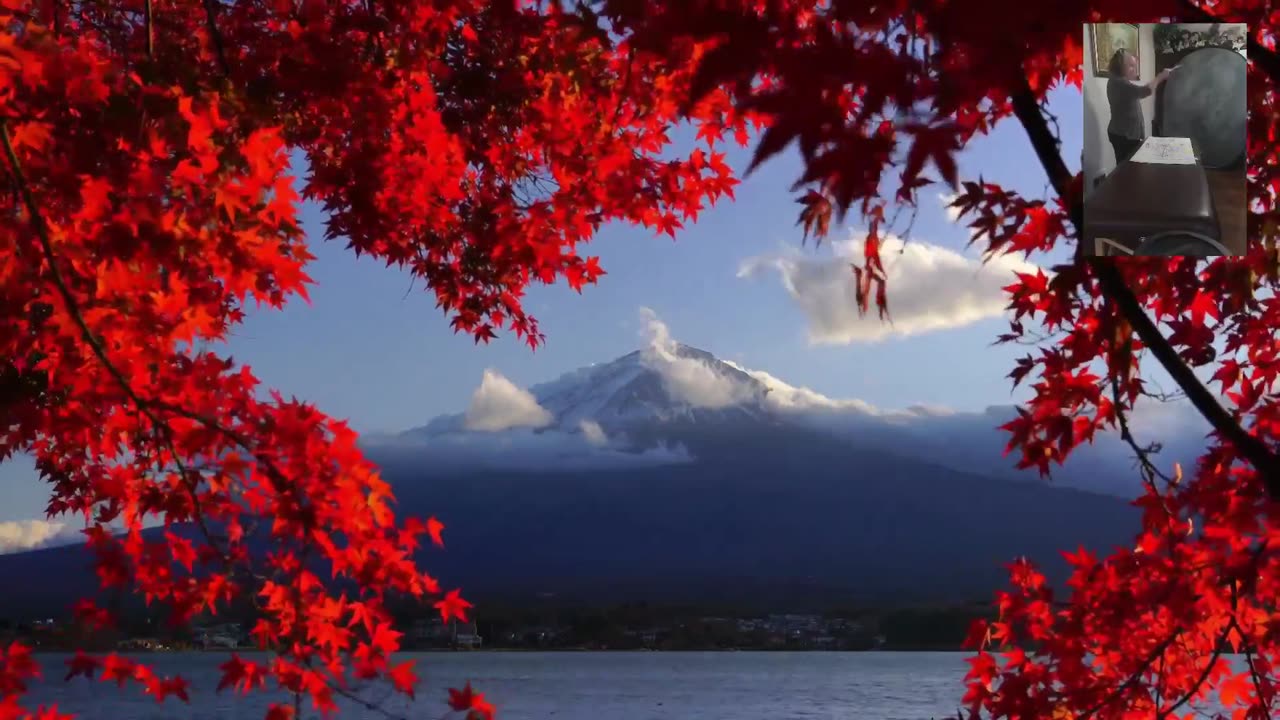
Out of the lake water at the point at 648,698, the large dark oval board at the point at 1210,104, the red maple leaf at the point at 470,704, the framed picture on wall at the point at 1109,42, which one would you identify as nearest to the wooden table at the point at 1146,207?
the large dark oval board at the point at 1210,104

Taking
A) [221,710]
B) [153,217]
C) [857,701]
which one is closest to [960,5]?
[153,217]

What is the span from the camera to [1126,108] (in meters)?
4.45

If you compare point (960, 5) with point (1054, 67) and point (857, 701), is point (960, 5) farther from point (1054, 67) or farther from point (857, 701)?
point (857, 701)

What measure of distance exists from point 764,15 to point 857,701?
99.3 m

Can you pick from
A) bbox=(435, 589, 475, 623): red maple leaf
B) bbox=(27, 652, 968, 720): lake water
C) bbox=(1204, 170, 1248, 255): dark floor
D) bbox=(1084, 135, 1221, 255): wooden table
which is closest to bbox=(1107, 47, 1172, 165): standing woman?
bbox=(1084, 135, 1221, 255): wooden table

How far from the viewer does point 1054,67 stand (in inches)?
193

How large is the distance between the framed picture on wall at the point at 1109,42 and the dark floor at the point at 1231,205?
600 millimetres

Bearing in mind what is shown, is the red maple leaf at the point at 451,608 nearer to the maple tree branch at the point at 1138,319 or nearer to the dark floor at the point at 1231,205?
the maple tree branch at the point at 1138,319

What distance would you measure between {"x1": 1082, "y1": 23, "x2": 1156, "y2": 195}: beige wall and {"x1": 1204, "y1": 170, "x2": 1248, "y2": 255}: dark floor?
1.54 ft

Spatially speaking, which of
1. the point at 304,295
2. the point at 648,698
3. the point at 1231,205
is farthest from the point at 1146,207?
the point at 648,698

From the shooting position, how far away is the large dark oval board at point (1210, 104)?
4.43 m

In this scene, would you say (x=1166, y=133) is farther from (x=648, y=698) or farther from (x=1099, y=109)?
(x=648, y=698)

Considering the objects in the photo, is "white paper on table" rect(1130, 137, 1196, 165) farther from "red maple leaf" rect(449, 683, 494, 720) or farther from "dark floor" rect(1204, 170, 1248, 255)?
"red maple leaf" rect(449, 683, 494, 720)

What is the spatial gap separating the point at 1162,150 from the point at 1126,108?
0.73ft
